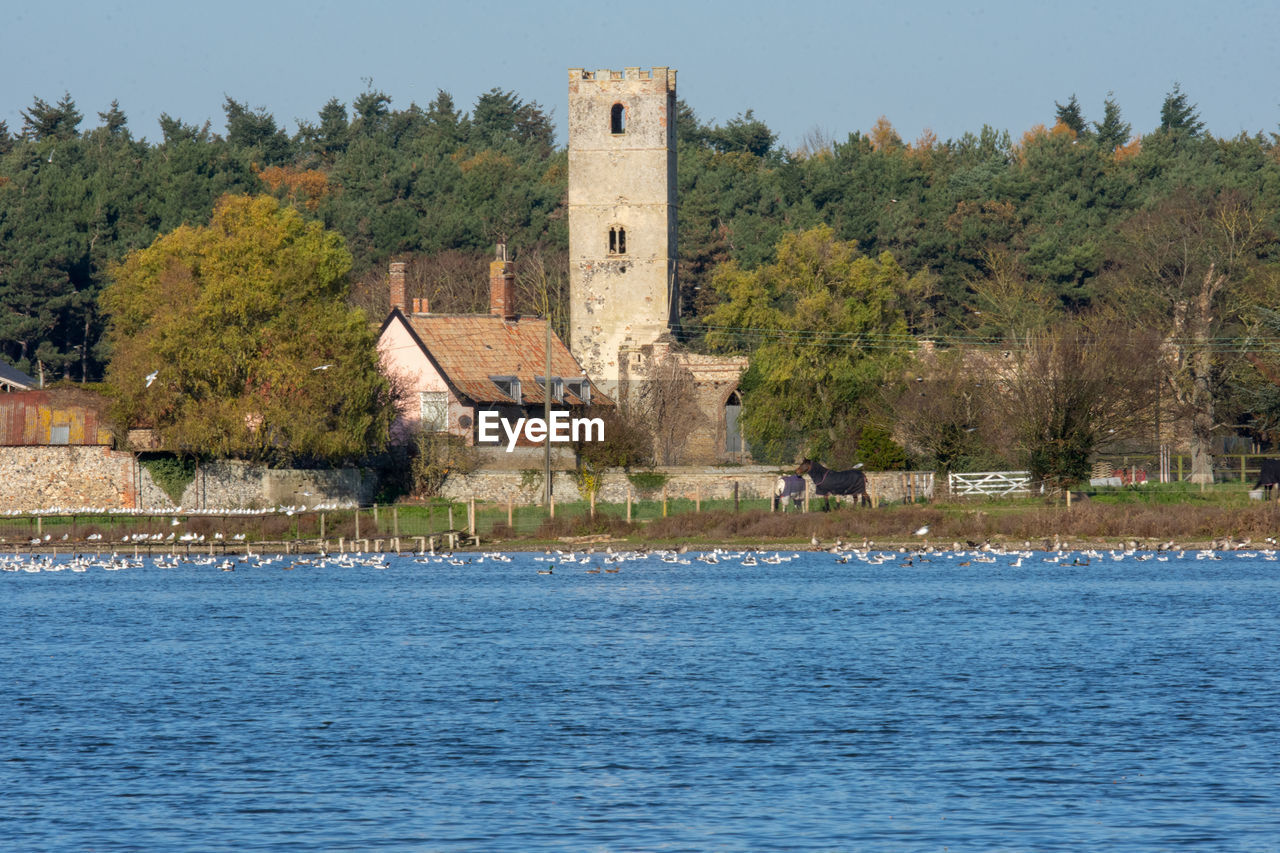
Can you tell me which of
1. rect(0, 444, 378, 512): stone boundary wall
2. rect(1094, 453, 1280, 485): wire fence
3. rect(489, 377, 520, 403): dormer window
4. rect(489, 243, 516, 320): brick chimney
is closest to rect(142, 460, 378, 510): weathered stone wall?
rect(0, 444, 378, 512): stone boundary wall

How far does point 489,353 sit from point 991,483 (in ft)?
68.9

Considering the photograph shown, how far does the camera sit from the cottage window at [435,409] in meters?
66.5

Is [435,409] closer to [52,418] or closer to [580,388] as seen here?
[580,388]

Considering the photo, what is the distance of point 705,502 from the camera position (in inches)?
2402

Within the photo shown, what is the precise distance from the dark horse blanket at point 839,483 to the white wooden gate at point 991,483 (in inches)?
111

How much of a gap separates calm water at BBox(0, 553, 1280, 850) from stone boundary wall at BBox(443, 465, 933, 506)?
51.2ft

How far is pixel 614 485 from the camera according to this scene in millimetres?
62906

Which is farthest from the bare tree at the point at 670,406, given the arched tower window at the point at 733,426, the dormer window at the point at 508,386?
the dormer window at the point at 508,386

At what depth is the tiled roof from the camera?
67625 mm

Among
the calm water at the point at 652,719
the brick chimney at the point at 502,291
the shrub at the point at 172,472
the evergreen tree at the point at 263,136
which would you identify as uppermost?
the evergreen tree at the point at 263,136

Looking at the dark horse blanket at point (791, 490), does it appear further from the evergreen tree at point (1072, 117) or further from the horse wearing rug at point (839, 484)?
the evergreen tree at point (1072, 117)

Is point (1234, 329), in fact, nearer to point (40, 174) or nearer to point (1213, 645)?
point (1213, 645)

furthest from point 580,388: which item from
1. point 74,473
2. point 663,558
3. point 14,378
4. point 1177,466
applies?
point 1177,466

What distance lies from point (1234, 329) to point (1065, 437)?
51.3 ft
